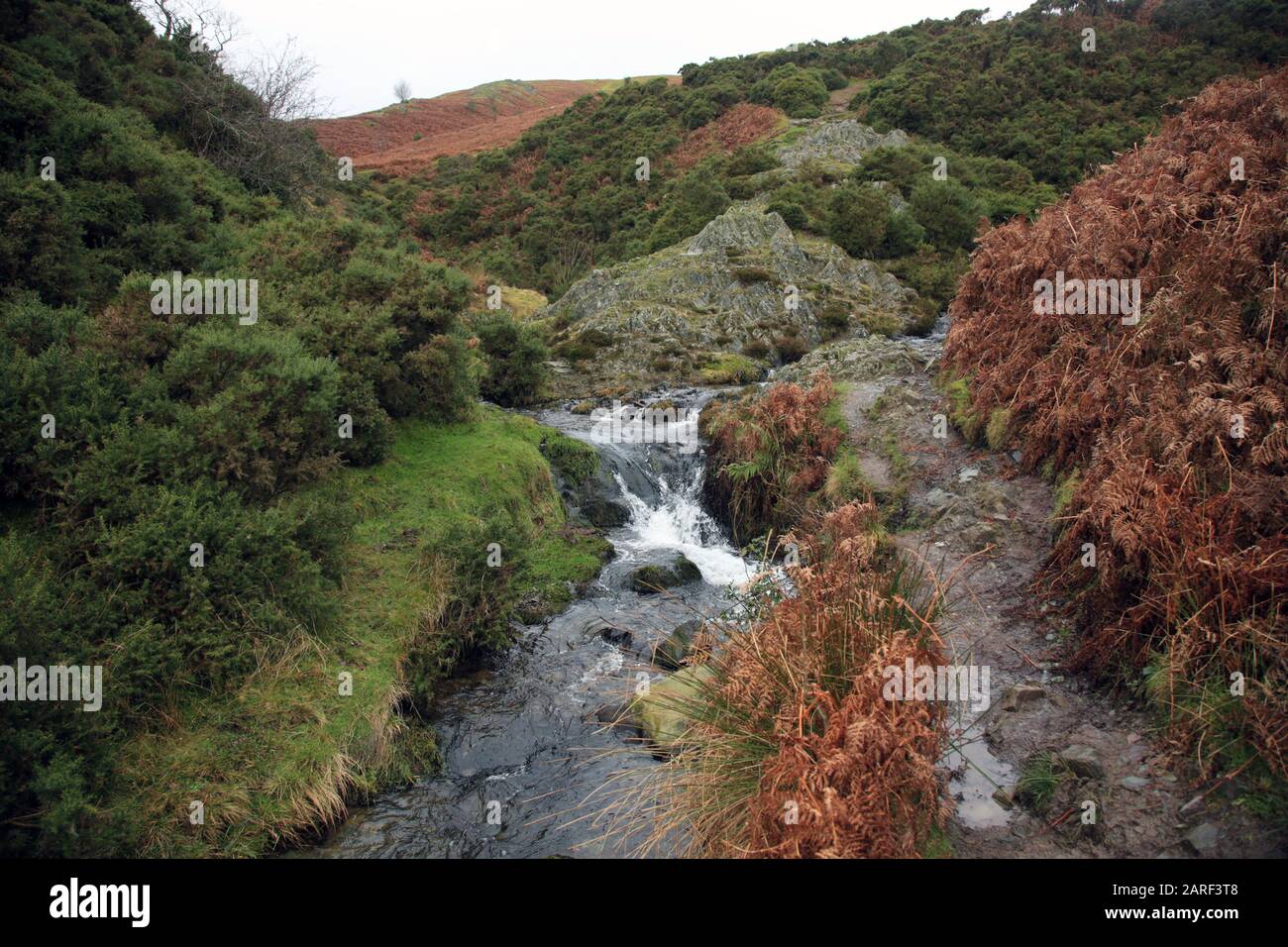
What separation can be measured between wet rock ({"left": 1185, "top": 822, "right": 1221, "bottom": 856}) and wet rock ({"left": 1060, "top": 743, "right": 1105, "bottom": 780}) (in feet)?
2.18

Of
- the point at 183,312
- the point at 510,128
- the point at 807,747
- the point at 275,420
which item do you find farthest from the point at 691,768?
the point at 510,128

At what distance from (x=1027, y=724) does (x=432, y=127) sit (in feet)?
226

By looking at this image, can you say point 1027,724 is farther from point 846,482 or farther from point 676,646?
point 846,482

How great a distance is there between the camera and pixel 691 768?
4922mm

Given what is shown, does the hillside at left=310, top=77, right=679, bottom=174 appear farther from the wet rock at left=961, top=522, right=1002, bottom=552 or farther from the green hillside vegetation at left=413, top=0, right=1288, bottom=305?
the wet rock at left=961, top=522, right=1002, bottom=552

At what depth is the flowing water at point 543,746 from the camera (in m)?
6.29

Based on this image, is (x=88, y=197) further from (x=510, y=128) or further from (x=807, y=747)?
(x=510, y=128)

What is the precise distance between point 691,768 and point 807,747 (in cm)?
98

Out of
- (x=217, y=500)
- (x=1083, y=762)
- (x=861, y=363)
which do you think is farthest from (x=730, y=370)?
(x=1083, y=762)

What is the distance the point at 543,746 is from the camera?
7.71 m

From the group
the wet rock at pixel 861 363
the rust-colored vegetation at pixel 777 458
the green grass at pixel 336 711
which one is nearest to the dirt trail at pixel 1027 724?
the rust-colored vegetation at pixel 777 458

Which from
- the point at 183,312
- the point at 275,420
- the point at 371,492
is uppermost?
the point at 183,312

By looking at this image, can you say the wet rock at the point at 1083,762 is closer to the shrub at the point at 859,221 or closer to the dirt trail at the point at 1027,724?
the dirt trail at the point at 1027,724

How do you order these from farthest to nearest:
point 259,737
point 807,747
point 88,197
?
point 88,197, point 259,737, point 807,747
